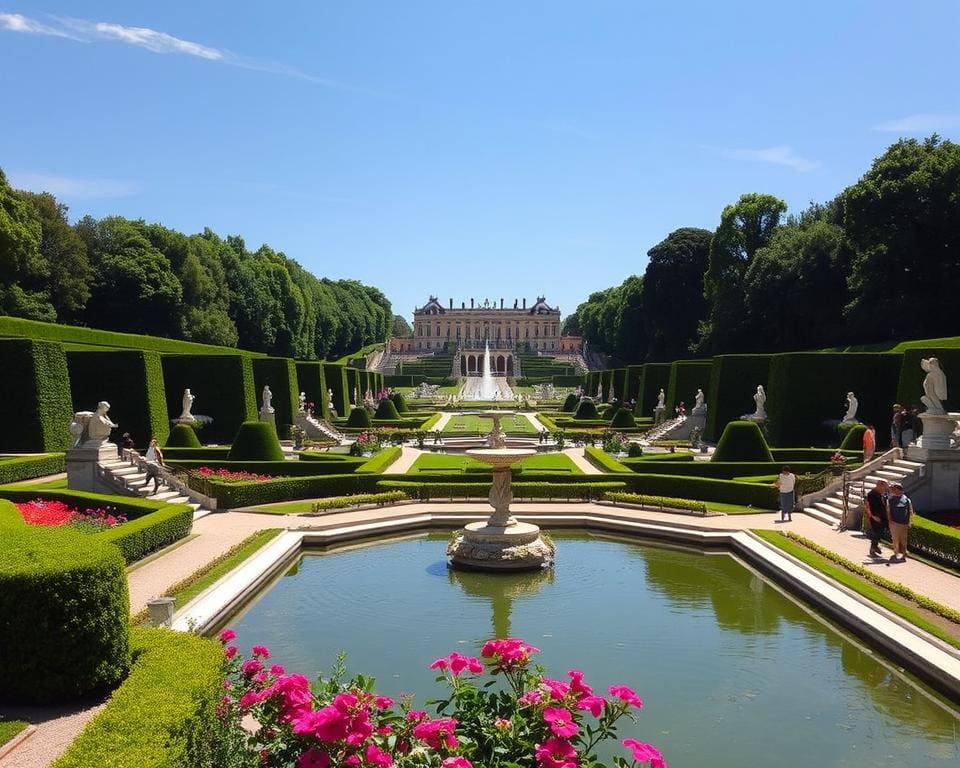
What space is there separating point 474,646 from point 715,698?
2.54 m

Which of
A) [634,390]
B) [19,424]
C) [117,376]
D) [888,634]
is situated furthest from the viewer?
[634,390]

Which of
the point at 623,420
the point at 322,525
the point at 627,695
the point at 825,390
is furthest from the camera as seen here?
the point at 623,420

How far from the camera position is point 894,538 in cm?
1268

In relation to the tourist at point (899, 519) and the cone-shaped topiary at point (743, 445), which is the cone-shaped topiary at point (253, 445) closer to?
the cone-shaped topiary at point (743, 445)

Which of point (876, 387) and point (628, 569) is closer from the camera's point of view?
point (628, 569)

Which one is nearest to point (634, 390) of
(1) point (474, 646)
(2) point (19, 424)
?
(2) point (19, 424)

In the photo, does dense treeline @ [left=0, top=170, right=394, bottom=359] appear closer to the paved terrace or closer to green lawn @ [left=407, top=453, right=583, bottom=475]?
green lawn @ [left=407, top=453, right=583, bottom=475]

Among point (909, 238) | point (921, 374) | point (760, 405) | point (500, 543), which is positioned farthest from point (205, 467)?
point (909, 238)

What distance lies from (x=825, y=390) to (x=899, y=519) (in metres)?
15.0

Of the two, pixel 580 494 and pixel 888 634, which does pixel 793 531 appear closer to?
pixel 580 494

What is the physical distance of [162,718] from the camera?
15.4 ft

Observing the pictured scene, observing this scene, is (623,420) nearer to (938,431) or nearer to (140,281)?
(938,431)

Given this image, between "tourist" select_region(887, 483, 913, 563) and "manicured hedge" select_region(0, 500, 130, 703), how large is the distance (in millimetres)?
10888

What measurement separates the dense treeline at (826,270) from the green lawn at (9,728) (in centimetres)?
3616
